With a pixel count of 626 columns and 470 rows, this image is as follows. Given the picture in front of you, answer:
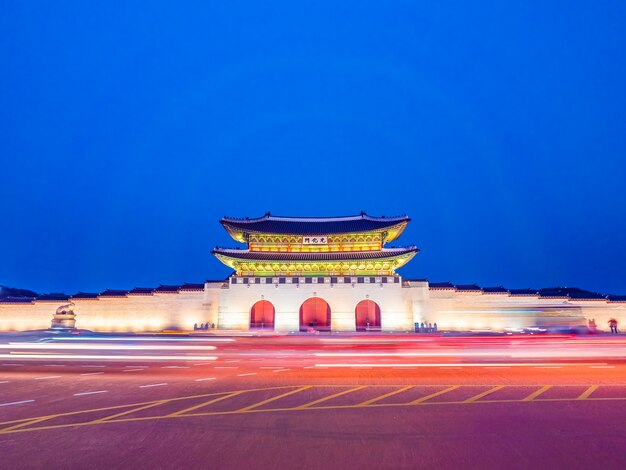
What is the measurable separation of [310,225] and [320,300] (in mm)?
7745

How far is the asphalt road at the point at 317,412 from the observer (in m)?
3.89

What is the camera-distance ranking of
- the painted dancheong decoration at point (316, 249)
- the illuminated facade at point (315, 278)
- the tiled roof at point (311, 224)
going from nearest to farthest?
the illuminated facade at point (315, 278) < the painted dancheong decoration at point (316, 249) < the tiled roof at point (311, 224)

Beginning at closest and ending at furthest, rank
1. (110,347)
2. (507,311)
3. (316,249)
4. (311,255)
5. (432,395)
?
1. (432,395)
2. (110,347)
3. (507,311)
4. (311,255)
5. (316,249)

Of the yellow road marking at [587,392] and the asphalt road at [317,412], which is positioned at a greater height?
the asphalt road at [317,412]

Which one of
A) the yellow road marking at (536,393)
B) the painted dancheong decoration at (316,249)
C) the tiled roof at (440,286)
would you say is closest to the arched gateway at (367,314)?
the painted dancheong decoration at (316,249)

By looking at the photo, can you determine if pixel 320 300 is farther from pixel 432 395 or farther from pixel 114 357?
pixel 432 395

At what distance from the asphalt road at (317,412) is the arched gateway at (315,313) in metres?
20.0

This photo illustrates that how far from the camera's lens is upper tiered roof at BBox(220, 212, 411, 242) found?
103 ft

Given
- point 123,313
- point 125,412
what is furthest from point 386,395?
point 123,313

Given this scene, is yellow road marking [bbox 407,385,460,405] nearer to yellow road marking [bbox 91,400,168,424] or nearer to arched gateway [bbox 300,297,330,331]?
yellow road marking [bbox 91,400,168,424]

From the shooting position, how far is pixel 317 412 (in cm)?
554

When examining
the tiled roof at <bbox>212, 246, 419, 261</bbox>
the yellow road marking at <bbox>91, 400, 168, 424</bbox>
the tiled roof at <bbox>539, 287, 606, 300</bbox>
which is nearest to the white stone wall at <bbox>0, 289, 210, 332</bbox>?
the tiled roof at <bbox>212, 246, 419, 261</bbox>

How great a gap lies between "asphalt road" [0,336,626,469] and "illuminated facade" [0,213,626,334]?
651 inches

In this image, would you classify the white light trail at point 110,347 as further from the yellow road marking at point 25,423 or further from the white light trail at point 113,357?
the yellow road marking at point 25,423
